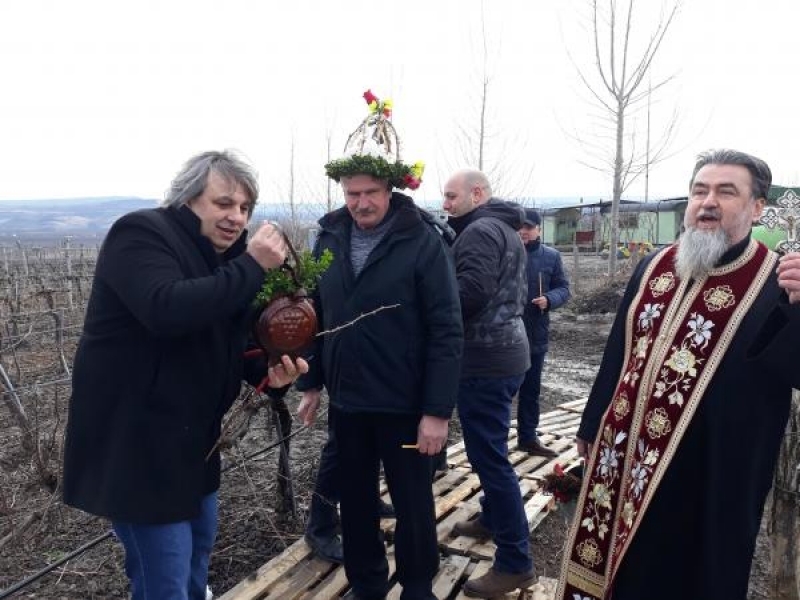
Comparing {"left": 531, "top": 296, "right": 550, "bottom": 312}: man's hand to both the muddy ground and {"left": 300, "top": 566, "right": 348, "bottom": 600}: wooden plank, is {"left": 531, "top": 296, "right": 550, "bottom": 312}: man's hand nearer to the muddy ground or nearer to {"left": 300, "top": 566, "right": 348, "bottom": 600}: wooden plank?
the muddy ground

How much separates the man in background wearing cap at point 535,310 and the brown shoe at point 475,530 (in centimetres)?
160

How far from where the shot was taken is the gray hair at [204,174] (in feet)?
6.79

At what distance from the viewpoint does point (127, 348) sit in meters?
1.97

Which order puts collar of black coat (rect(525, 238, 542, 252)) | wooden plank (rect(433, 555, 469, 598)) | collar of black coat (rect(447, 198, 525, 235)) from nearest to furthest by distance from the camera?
wooden plank (rect(433, 555, 469, 598))
collar of black coat (rect(447, 198, 525, 235))
collar of black coat (rect(525, 238, 542, 252))

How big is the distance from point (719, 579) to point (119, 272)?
7.19 feet

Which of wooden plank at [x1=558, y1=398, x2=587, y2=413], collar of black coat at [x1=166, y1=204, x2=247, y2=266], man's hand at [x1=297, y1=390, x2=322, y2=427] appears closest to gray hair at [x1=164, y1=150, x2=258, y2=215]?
collar of black coat at [x1=166, y1=204, x2=247, y2=266]

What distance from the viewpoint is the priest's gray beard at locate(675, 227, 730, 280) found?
2488 mm

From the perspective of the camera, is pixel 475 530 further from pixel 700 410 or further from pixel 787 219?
pixel 787 219

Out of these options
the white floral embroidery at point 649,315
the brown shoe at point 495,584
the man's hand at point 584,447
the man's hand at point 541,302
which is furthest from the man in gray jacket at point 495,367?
the man's hand at point 541,302

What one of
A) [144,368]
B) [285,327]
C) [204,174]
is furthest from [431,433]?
[204,174]

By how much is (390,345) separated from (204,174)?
106cm

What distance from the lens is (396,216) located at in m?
2.86

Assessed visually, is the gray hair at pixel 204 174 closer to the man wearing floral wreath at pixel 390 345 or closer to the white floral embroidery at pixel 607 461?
the man wearing floral wreath at pixel 390 345

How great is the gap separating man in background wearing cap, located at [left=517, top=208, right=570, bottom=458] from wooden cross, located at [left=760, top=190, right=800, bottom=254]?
2604mm
